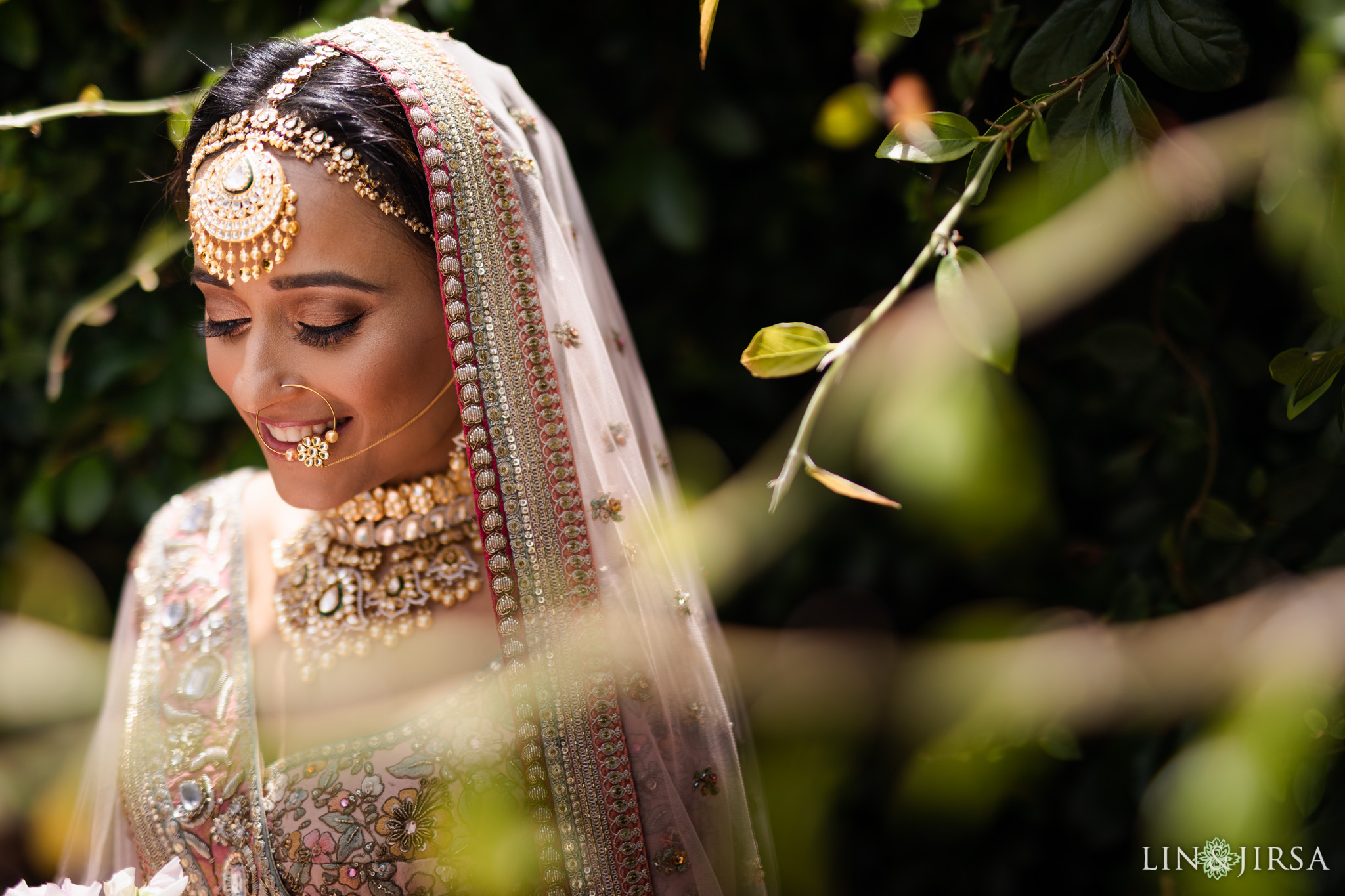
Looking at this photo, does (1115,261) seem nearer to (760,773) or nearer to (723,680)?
(723,680)

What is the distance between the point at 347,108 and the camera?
0.93m

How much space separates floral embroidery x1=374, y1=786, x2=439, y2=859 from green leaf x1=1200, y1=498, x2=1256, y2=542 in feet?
2.99

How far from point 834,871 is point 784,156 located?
115 centimetres

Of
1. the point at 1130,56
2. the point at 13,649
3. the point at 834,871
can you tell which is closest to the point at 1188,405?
the point at 1130,56

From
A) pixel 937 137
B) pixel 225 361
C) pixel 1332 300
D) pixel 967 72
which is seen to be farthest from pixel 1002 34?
pixel 225 361

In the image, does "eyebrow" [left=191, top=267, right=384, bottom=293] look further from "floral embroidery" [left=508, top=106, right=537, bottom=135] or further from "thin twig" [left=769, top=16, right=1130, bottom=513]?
"thin twig" [left=769, top=16, right=1130, bottom=513]

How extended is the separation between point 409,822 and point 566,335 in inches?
21.4

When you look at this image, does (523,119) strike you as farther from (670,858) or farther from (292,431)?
(670,858)

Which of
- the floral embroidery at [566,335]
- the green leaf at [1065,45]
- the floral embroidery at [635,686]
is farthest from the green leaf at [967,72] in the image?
the floral embroidery at [635,686]

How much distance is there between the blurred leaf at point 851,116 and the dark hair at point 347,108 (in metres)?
0.71

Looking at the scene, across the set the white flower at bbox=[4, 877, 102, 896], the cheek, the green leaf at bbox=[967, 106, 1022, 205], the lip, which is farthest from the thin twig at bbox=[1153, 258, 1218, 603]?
the white flower at bbox=[4, 877, 102, 896]

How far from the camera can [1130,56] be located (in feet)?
3.40

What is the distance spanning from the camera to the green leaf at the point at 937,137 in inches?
29.5

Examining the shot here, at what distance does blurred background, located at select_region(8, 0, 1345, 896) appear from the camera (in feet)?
3.44
